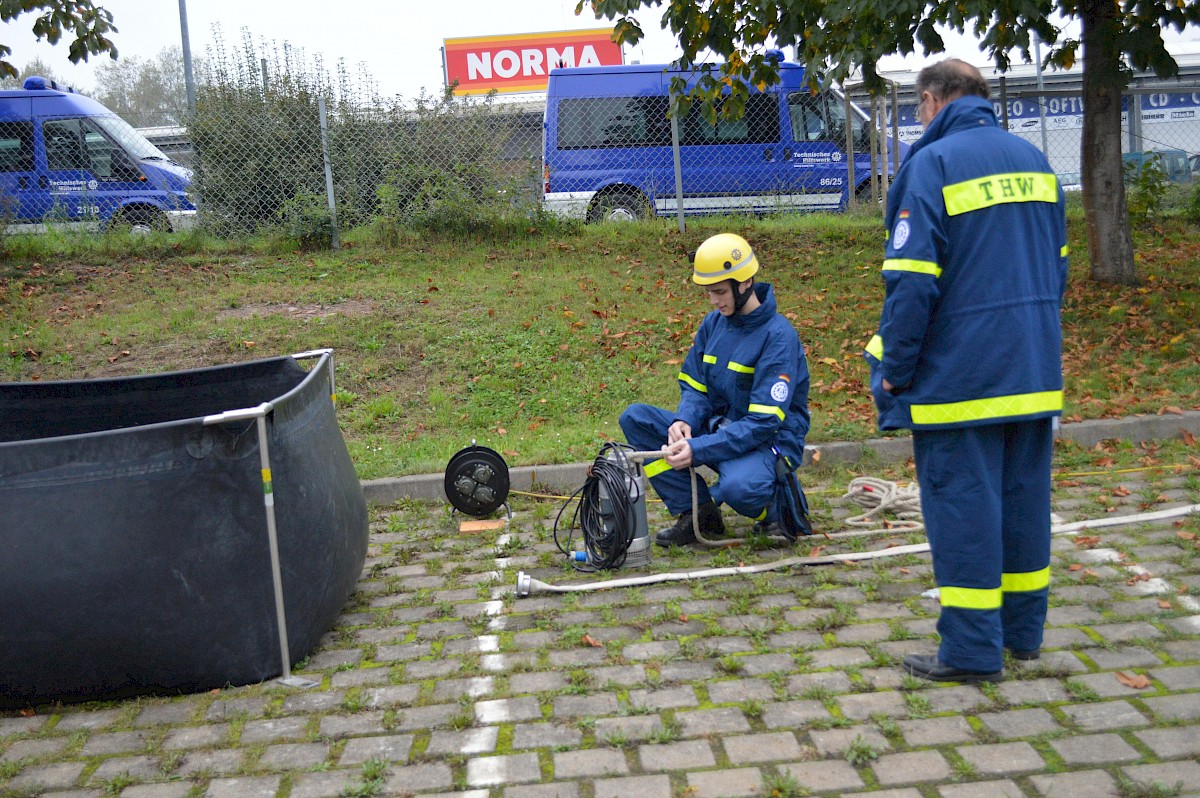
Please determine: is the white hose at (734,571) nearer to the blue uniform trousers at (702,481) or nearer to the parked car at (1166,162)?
the blue uniform trousers at (702,481)

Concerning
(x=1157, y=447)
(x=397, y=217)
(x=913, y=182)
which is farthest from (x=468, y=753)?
(x=397, y=217)

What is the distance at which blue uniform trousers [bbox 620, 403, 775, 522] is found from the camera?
5285 mm

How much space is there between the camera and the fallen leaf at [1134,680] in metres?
3.74

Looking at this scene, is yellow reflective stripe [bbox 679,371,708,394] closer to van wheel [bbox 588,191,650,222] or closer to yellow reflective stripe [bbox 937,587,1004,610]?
yellow reflective stripe [bbox 937,587,1004,610]

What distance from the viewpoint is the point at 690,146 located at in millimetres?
15789

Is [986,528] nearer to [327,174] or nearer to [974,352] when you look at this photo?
[974,352]

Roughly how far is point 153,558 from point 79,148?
13596 mm

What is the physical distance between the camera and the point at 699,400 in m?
5.73

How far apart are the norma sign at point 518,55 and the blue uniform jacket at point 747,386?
3453 cm

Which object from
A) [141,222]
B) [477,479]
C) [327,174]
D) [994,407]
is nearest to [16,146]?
[141,222]

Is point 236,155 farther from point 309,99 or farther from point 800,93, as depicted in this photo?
point 800,93

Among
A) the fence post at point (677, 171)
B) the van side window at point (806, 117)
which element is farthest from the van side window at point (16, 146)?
the van side window at point (806, 117)

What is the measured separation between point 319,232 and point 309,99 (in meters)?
2.07

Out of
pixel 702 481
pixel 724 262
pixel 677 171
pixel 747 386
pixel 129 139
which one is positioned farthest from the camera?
pixel 129 139
